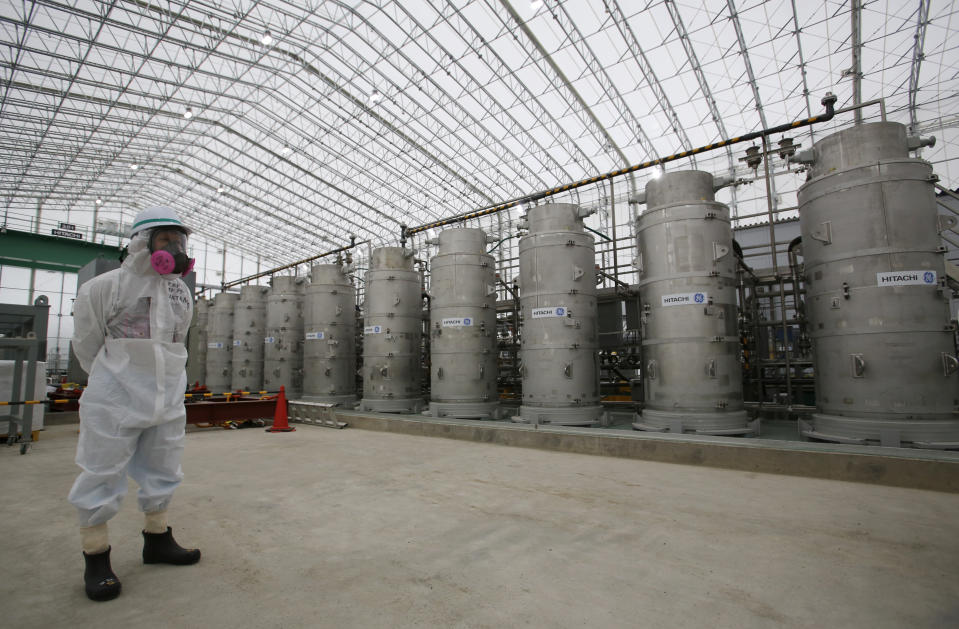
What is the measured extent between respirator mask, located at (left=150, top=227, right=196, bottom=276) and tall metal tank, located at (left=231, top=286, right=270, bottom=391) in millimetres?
13837

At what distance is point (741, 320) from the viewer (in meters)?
8.26

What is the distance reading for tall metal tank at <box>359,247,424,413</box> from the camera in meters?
10.9

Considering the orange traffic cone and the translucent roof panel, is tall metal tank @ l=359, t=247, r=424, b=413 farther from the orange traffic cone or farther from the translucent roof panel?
the translucent roof panel

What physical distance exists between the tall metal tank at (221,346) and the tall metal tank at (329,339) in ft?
19.1

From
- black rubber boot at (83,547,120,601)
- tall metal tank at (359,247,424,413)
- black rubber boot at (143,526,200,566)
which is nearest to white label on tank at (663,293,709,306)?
tall metal tank at (359,247,424,413)

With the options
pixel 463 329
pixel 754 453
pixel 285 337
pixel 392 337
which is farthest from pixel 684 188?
pixel 285 337

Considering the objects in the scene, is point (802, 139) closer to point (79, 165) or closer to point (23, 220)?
point (79, 165)

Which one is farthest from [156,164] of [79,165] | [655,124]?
[655,124]

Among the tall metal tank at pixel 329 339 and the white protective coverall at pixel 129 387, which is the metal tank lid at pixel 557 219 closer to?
the tall metal tank at pixel 329 339

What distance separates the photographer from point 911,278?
5629mm

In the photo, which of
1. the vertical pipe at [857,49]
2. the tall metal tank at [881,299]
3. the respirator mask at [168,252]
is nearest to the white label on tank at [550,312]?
the tall metal tank at [881,299]

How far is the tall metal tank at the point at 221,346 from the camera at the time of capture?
1684cm

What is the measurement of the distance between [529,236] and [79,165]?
28991mm

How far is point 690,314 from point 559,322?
7.01 ft
